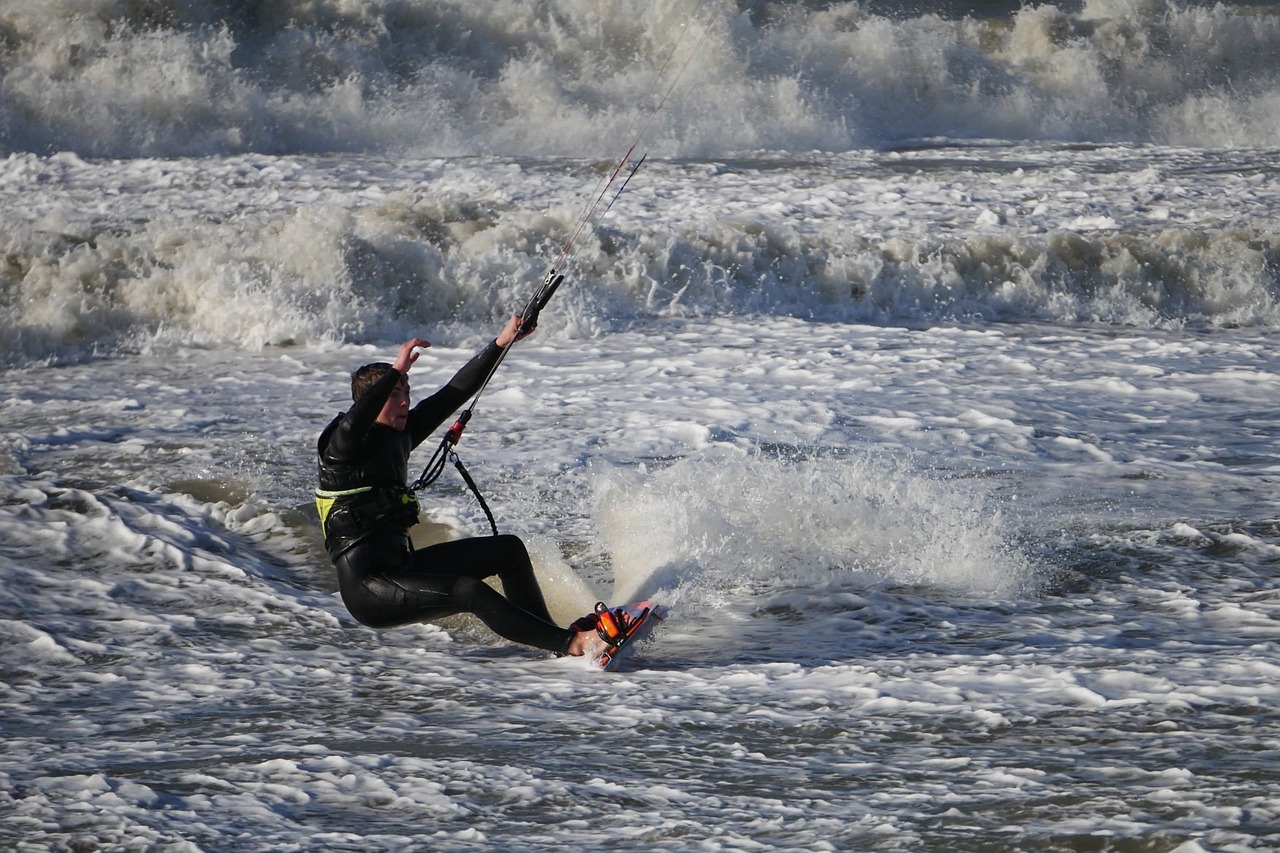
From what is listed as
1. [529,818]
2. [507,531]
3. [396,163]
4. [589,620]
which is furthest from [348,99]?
[529,818]

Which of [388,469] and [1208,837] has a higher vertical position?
[388,469]

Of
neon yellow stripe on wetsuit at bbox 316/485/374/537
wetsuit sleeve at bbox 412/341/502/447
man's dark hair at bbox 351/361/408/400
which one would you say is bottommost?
neon yellow stripe on wetsuit at bbox 316/485/374/537

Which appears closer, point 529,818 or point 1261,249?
point 529,818

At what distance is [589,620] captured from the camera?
5.71 m

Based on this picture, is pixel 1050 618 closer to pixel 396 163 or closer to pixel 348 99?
pixel 396 163

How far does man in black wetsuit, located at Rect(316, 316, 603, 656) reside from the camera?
18.6ft

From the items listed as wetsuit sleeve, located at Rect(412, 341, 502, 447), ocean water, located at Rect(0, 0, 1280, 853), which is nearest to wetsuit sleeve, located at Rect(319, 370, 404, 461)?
wetsuit sleeve, located at Rect(412, 341, 502, 447)

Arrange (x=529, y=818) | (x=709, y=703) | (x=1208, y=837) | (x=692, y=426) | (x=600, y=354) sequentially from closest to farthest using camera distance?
1. (x=1208, y=837)
2. (x=529, y=818)
3. (x=709, y=703)
4. (x=692, y=426)
5. (x=600, y=354)

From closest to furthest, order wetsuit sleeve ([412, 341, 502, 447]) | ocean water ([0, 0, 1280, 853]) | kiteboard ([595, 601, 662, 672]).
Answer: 1. ocean water ([0, 0, 1280, 853])
2. kiteboard ([595, 601, 662, 672])
3. wetsuit sleeve ([412, 341, 502, 447])

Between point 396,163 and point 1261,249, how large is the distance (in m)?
10.5

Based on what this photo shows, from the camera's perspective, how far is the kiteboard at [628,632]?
5555mm

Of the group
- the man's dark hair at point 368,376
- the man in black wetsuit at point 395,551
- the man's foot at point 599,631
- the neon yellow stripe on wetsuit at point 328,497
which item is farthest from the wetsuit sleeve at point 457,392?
the man's foot at point 599,631

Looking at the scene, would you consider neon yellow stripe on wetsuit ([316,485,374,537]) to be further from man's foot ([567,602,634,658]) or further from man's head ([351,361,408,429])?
man's foot ([567,602,634,658])

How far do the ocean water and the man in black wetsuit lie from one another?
0.73 ft
